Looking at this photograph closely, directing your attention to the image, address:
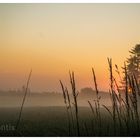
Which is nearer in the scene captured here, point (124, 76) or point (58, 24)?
point (124, 76)

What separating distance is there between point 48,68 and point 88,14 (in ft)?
2.08

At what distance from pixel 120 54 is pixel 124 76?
0.24 m

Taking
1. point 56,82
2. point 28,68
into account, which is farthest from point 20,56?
point 56,82

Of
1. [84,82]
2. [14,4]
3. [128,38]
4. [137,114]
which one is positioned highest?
[14,4]

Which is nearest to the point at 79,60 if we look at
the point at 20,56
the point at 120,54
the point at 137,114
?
the point at 120,54

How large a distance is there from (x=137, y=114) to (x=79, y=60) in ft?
2.36

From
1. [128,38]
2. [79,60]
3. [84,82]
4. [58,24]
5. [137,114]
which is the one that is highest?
[58,24]

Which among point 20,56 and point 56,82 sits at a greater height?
point 20,56

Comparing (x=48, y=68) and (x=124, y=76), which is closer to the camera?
(x=124, y=76)

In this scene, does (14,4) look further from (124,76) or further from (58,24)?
(124,76)

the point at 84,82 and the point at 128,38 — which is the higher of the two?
the point at 128,38

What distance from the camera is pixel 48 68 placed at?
2721mm

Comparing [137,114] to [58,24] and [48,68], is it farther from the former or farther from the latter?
[58,24]

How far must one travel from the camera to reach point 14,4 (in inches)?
107
